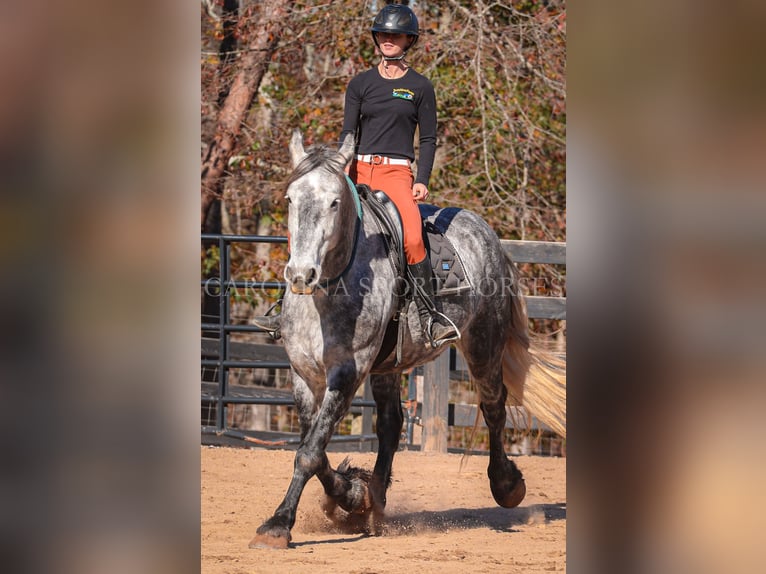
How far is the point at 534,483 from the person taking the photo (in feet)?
24.7

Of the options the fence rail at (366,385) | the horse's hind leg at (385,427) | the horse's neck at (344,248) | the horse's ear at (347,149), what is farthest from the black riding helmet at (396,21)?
the fence rail at (366,385)

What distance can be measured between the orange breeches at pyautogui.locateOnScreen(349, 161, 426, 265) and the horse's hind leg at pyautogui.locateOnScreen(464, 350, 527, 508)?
122 centimetres

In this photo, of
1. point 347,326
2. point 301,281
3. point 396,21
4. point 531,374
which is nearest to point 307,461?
point 347,326

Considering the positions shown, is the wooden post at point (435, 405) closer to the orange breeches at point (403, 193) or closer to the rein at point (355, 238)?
the orange breeches at point (403, 193)

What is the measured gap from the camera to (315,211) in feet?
13.9

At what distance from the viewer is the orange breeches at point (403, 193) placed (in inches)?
203

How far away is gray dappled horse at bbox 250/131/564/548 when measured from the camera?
4.30 meters

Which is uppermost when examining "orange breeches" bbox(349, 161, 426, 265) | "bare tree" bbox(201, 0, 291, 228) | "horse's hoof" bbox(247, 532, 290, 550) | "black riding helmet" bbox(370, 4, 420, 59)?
"bare tree" bbox(201, 0, 291, 228)

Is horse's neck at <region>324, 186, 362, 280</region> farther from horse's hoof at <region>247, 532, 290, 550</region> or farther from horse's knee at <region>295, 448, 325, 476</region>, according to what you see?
horse's hoof at <region>247, 532, 290, 550</region>

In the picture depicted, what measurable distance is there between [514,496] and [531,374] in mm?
827

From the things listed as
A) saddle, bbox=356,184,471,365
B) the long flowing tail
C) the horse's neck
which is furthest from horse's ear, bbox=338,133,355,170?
the long flowing tail

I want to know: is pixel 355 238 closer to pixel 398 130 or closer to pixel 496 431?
pixel 398 130
